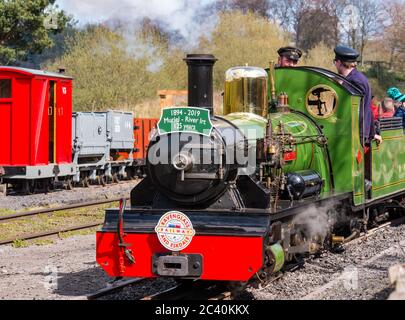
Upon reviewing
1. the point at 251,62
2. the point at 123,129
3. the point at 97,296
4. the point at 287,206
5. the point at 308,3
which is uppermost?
the point at 308,3

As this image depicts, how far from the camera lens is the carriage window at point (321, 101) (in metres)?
8.21

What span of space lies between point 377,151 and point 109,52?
21497mm

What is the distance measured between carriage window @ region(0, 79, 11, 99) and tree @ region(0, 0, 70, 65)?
344 inches

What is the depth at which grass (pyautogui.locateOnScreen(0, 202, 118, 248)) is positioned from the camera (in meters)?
10.8

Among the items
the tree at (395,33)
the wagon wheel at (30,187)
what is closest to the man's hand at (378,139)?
the wagon wheel at (30,187)

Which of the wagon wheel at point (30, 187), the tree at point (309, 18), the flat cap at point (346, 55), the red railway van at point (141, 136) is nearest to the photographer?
the flat cap at point (346, 55)

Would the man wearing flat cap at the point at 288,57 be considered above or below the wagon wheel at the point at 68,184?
above

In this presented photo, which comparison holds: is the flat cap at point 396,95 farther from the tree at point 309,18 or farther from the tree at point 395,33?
the tree at point 395,33

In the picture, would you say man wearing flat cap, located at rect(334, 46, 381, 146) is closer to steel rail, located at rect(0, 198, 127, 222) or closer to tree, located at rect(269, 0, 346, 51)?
steel rail, located at rect(0, 198, 127, 222)

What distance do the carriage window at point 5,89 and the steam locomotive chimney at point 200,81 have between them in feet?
37.2

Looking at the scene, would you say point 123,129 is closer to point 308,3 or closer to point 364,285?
point 364,285

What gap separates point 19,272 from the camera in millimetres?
8102

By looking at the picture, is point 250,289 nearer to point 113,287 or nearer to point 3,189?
point 113,287
